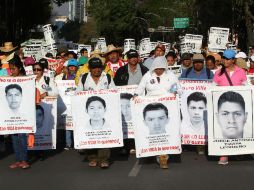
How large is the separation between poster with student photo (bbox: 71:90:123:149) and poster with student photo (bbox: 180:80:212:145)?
64.1 inches

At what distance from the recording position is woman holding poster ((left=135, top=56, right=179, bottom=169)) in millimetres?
10750

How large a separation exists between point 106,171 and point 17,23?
2128 inches

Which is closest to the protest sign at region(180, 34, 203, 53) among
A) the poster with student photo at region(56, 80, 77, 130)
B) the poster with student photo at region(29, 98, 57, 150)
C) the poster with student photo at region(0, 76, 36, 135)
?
the poster with student photo at region(56, 80, 77, 130)

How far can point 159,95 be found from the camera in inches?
419

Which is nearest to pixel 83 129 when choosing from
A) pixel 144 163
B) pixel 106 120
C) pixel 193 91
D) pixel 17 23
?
pixel 106 120

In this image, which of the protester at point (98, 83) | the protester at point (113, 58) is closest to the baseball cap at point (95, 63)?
the protester at point (98, 83)

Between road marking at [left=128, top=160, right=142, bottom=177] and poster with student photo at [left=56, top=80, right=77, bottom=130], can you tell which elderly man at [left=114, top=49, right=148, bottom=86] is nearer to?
poster with student photo at [left=56, top=80, right=77, bottom=130]

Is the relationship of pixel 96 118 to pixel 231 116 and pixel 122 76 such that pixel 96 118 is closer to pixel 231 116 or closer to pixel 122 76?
pixel 122 76

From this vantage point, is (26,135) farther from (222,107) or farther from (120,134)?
(222,107)

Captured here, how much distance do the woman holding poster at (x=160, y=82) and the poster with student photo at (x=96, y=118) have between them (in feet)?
1.72

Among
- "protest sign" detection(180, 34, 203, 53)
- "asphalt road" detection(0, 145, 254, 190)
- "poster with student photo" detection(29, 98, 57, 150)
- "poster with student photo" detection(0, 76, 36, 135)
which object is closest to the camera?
"asphalt road" detection(0, 145, 254, 190)

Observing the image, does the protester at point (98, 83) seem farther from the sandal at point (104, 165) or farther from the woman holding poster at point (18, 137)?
the woman holding poster at point (18, 137)

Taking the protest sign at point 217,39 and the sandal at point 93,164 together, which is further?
the protest sign at point 217,39

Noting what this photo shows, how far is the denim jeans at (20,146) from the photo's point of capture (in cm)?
1083
